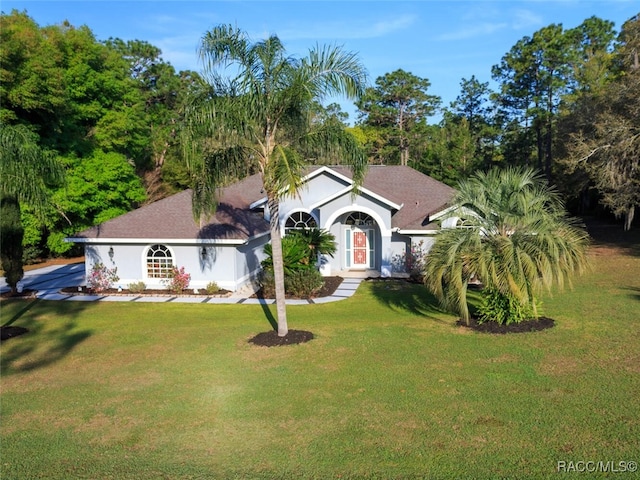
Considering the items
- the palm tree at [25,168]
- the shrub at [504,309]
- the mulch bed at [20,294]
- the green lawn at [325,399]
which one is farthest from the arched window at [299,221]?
the shrub at [504,309]

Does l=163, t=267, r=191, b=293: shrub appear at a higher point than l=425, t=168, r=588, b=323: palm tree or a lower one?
lower

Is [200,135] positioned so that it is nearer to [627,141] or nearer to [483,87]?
[627,141]

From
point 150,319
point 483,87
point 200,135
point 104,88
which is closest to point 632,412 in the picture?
point 200,135

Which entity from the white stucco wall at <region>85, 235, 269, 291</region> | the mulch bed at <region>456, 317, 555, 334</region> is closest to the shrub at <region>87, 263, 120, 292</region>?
the white stucco wall at <region>85, 235, 269, 291</region>

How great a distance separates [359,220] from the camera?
23469 millimetres

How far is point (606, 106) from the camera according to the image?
28672 mm

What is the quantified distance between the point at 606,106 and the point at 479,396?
26828 mm

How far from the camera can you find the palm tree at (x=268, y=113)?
10.9 metres

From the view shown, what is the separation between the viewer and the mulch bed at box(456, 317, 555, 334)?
486 inches

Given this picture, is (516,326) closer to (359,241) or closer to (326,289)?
(326,289)

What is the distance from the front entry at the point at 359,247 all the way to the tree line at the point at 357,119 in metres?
4.20

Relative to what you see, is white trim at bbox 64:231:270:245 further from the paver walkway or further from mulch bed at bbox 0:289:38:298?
mulch bed at bbox 0:289:38:298

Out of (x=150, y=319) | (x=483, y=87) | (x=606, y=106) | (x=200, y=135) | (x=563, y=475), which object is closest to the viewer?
(x=563, y=475)

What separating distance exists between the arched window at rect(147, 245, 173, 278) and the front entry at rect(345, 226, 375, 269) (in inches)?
331
